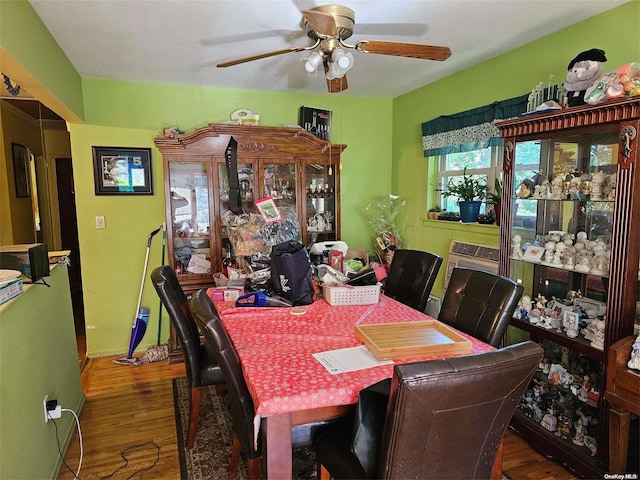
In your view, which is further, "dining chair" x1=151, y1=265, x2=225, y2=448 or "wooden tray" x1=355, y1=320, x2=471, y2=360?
"dining chair" x1=151, y1=265, x2=225, y2=448

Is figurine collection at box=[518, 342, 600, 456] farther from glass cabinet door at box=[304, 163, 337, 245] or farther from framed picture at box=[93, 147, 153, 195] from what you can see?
framed picture at box=[93, 147, 153, 195]

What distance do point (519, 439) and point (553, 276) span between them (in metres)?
0.96

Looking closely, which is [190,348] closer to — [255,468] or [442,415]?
[255,468]

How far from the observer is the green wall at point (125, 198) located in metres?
3.40

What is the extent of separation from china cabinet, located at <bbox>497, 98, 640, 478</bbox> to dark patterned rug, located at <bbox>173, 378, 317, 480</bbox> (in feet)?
4.27

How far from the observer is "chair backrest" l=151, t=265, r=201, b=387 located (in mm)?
2045

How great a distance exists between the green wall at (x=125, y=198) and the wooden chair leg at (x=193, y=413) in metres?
1.70

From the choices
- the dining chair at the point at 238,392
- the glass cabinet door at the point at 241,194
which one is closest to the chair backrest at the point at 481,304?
the dining chair at the point at 238,392

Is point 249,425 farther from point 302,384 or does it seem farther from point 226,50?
point 226,50

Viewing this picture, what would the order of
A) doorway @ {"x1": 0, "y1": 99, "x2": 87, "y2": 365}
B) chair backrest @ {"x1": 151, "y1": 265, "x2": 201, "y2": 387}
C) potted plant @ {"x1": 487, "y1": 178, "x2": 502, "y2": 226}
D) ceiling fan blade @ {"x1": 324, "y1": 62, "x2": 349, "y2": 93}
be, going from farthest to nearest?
doorway @ {"x1": 0, "y1": 99, "x2": 87, "y2": 365} < potted plant @ {"x1": 487, "y1": 178, "x2": 502, "y2": 226} < ceiling fan blade @ {"x1": 324, "y1": 62, "x2": 349, "y2": 93} < chair backrest @ {"x1": 151, "y1": 265, "x2": 201, "y2": 387}

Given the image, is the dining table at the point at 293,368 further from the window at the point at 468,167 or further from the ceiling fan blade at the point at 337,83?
the window at the point at 468,167

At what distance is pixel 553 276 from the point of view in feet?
7.76

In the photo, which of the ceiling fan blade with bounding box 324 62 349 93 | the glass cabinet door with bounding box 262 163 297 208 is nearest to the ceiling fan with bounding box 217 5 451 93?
the ceiling fan blade with bounding box 324 62 349 93

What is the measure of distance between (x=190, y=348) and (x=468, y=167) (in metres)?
2.68
